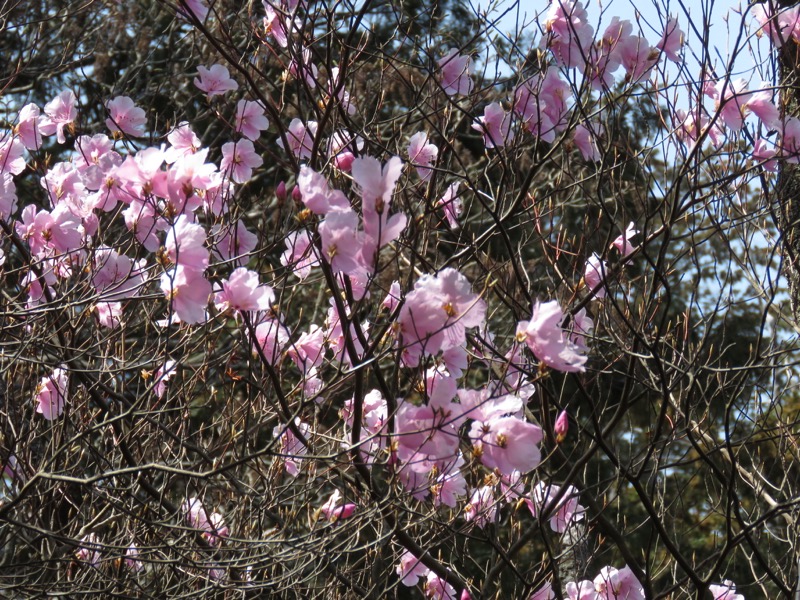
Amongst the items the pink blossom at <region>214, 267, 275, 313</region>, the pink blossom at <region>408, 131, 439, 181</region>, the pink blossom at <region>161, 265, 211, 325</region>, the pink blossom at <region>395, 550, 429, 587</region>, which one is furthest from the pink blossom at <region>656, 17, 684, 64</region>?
the pink blossom at <region>395, 550, 429, 587</region>

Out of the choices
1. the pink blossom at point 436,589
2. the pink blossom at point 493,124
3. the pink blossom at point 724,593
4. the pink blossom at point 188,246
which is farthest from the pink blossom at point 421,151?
the pink blossom at point 724,593

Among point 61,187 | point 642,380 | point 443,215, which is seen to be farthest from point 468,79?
point 61,187

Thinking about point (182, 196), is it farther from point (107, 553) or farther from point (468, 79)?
point (468, 79)

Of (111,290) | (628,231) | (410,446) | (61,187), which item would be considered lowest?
(410,446)

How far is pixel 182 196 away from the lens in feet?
7.27

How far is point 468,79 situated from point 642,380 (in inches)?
45.9

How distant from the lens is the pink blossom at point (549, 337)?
1.88 metres

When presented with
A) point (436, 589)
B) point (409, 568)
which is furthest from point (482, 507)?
point (436, 589)

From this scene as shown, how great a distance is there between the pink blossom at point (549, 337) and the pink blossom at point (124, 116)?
6.21 ft

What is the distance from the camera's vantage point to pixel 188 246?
2.09m

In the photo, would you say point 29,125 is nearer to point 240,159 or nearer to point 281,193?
point 240,159

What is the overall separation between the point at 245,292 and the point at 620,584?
6.28ft

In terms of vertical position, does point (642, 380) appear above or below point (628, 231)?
below

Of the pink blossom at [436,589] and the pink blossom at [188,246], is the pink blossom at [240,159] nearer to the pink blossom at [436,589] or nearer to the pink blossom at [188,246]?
the pink blossom at [188,246]
